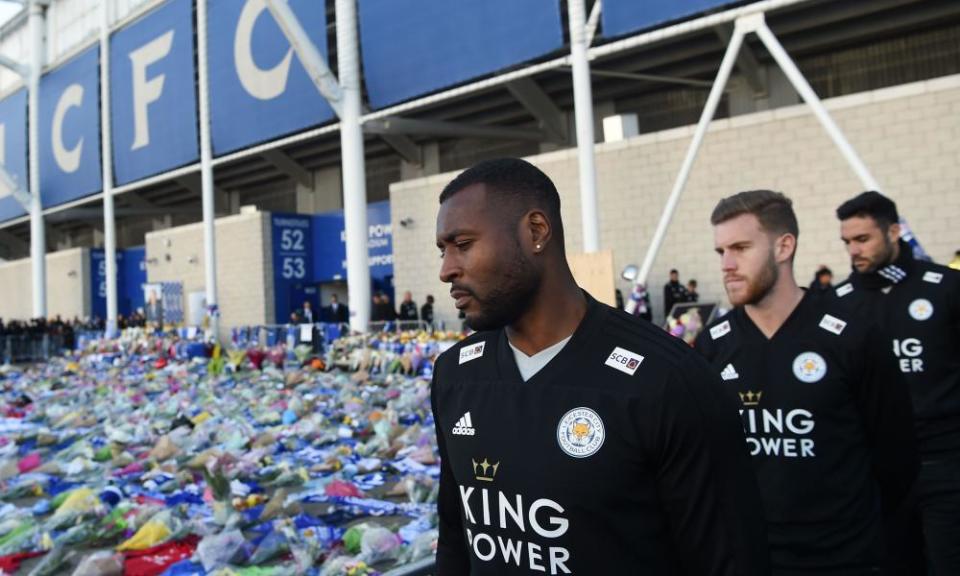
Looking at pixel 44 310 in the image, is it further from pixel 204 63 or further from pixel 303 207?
pixel 204 63

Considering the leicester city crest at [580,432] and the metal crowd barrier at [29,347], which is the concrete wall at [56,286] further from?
the leicester city crest at [580,432]

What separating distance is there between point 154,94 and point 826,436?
30090 millimetres

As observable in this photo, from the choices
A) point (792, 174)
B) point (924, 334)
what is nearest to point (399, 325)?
point (792, 174)

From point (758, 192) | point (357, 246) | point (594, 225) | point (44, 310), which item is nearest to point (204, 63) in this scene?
point (357, 246)

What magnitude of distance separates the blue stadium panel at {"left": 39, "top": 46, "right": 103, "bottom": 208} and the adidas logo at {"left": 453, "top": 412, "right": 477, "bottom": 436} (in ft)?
115

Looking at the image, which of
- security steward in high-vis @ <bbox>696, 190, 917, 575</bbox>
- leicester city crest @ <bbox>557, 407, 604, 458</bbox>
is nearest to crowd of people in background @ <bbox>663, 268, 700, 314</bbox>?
security steward in high-vis @ <bbox>696, 190, 917, 575</bbox>

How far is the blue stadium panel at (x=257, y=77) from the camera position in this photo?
72.8ft

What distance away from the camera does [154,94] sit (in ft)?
93.7

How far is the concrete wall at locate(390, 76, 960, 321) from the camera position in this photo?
14.2 m

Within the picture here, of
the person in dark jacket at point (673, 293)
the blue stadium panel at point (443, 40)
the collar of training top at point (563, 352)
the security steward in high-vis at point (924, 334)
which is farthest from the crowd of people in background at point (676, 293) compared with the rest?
the collar of training top at point (563, 352)

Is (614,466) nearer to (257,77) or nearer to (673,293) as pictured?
(673,293)

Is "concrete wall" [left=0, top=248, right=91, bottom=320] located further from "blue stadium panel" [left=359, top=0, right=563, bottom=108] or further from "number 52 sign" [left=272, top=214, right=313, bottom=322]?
"blue stadium panel" [left=359, top=0, right=563, bottom=108]

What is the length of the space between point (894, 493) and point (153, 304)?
33.2 m

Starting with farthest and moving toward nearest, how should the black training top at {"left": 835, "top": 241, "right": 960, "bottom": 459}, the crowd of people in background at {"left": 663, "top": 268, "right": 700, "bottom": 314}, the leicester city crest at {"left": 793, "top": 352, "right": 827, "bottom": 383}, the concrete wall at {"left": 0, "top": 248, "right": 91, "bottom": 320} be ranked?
the concrete wall at {"left": 0, "top": 248, "right": 91, "bottom": 320} < the crowd of people in background at {"left": 663, "top": 268, "right": 700, "bottom": 314} < the black training top at {"left": 835, "top": 241, "right": 960, "bottom": 459} < the leicester city crest at {"left": 793, "top": 352, "right": 827, "bottom": 383}
